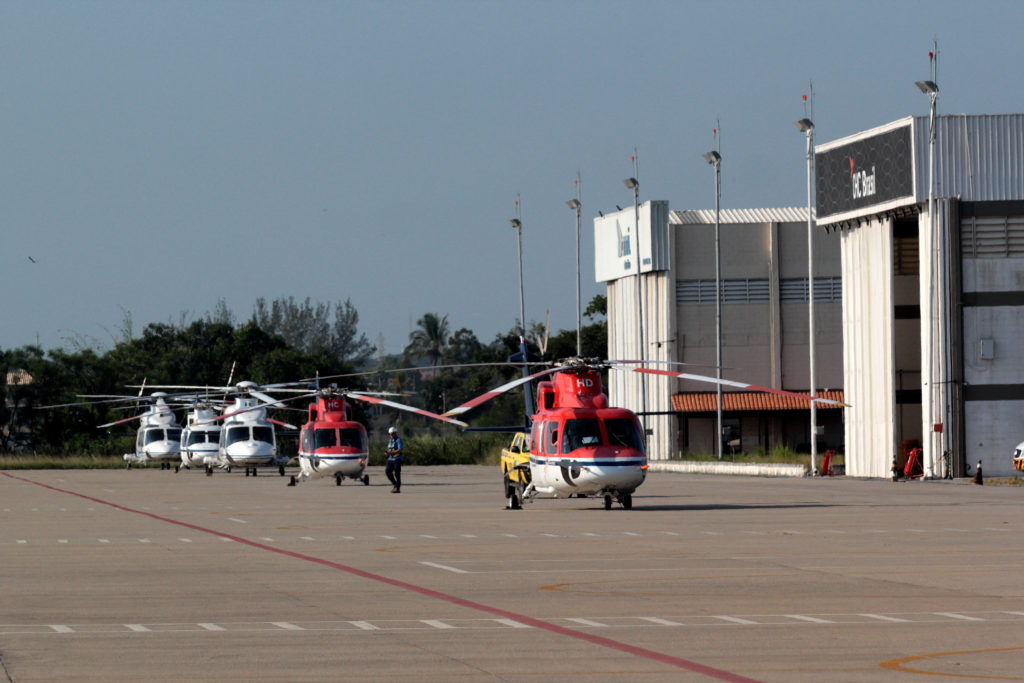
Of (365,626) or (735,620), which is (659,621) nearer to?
(735,620)

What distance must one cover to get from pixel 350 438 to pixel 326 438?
776 mm

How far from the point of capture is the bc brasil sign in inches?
2101

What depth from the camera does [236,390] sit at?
6141 cm

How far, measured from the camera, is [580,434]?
31.6 meters

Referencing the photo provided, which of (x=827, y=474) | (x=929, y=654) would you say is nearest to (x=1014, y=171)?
(x=827, y=474)

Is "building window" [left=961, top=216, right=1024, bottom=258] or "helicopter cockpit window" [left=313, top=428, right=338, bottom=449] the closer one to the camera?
"helicopter cockpit window" [left=313, top=428, right=338, bottom=449]

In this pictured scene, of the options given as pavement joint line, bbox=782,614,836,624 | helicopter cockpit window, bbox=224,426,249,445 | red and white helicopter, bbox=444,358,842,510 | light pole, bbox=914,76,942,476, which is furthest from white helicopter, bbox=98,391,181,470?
pavement joint line, bbox=782,614,836,624

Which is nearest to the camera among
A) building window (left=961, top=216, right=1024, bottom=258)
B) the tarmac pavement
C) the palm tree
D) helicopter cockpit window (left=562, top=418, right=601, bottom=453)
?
the tarmac pavement

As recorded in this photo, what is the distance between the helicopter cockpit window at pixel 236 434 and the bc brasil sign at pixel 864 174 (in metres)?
24.2

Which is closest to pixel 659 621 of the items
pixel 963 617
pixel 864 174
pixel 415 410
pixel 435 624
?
pixel 435 624

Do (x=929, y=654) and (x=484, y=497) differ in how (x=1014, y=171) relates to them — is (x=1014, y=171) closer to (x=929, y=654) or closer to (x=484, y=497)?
(x=484, y=497)

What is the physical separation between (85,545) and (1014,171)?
125 feet

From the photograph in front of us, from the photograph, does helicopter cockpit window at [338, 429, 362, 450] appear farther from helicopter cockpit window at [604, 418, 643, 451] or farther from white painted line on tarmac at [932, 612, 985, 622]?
white painted line on tarmac at [932, 612, 985, 622]

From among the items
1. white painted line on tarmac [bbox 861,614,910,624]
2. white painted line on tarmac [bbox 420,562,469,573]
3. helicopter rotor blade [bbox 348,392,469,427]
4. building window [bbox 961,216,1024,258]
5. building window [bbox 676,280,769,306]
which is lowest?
white painted line on tarmac [bbox 420,562,469,573]
